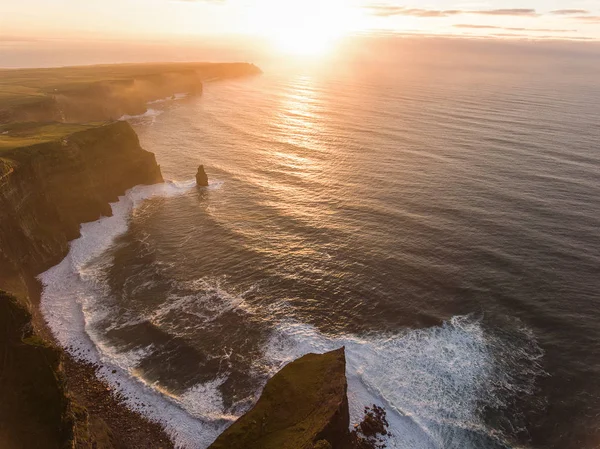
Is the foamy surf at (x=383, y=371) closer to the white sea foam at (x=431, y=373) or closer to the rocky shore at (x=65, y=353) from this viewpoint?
the white sea foam at (x=431, y=373)

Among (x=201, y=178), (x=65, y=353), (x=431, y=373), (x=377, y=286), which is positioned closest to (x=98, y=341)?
(x=65, y=353)

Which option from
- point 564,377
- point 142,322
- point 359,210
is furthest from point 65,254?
point 564,377

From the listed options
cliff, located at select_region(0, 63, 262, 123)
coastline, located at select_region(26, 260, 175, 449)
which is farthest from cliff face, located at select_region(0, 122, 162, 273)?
cliff, located at select_region(0, 63, 262, 123)

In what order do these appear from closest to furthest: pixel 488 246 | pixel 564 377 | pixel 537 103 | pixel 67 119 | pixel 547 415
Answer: pixel 547 415, pixel 564 377, pixel 488 246, pixel 67 119, pixel 537 103

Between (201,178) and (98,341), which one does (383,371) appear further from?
(201,178)

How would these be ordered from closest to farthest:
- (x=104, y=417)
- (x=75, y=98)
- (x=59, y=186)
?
(x=104, y=417), (x=59, y=186), (x=75, y=98)

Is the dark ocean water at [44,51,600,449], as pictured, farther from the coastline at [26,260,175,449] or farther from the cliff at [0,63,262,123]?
the cliff at [0,63,262,123]

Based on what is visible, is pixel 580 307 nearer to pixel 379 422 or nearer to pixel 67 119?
pixel 379 422
